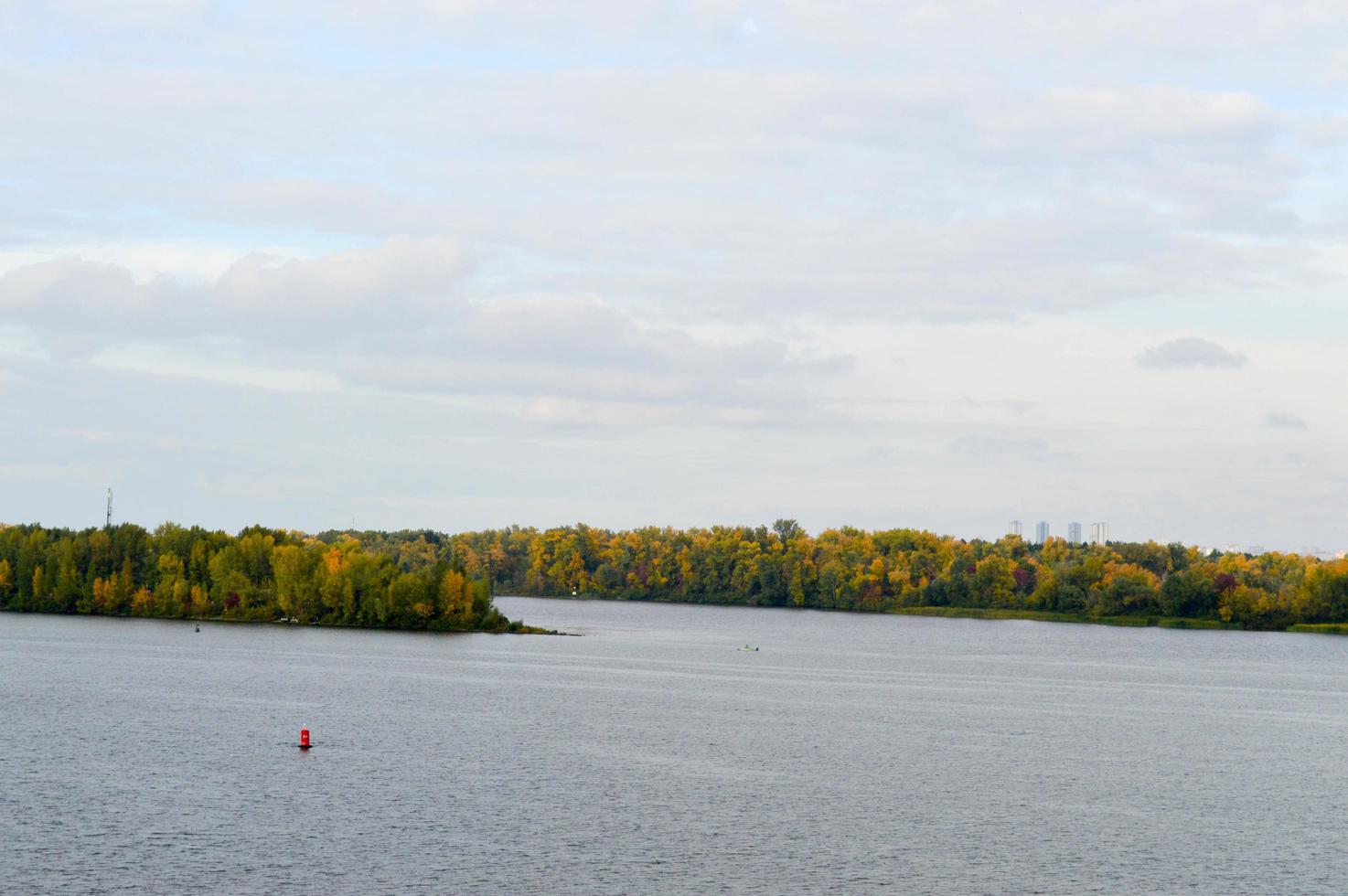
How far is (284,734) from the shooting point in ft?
256

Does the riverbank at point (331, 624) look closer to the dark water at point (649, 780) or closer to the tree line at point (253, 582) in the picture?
the tree line at point (253, 582)

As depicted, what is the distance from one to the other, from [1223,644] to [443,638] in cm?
10000

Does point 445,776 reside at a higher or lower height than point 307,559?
lower

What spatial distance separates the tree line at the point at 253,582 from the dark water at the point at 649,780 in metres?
42.2

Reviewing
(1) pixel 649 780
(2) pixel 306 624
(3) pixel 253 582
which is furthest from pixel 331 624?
(1) pixel 649 780

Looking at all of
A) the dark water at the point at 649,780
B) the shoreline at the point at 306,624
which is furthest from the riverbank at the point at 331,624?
the dark water at the point at 649,780

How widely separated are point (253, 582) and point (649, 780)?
130m

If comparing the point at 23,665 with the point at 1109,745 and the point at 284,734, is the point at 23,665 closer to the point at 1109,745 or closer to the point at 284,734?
the point at 284,734

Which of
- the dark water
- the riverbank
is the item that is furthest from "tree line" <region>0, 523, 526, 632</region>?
the dark water

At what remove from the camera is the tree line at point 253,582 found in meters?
169

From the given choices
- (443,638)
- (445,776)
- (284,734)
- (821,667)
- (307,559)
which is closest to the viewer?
(445,776)

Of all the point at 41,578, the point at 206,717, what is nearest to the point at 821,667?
the point at 206,717

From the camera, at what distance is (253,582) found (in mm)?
184250

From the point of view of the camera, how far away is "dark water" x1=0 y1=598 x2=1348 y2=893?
49281 millimetres
